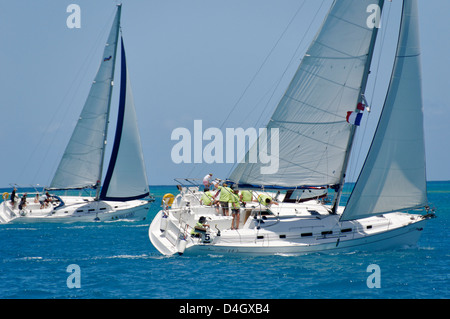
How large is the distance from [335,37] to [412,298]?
10.1 metres

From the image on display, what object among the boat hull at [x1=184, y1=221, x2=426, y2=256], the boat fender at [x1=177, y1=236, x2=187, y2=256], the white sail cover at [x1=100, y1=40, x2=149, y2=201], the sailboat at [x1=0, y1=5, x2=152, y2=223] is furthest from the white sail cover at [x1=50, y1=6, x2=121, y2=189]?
the boat hull at [x1=184, y1=221, x2=426, y2=256]

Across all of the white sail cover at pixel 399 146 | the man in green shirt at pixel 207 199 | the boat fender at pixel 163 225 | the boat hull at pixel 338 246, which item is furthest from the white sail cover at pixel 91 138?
the white sail cover at pixel 399 146

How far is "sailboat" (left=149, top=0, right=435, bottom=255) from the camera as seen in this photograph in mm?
18766

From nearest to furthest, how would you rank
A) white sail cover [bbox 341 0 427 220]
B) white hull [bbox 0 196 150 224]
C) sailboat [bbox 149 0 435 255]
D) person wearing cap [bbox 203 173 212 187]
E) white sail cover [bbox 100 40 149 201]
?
sailboat [bbox 149 0 435 255]
white sail cover [bbox 341 0 427 220]
person wearing cap [bbox 203 173 212 187]
white hull [bbox 0 196 150 224]
white sail cover [bbox 100 40 149 201]

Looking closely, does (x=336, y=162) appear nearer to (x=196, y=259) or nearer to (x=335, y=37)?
(x=335, y=37)

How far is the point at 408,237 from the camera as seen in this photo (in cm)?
2025

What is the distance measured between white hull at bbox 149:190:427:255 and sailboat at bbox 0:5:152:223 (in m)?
14.6

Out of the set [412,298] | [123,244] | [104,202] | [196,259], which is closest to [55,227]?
[104,202]

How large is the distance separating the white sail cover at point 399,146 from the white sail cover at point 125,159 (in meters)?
19.7

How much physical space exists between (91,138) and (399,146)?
23450mm

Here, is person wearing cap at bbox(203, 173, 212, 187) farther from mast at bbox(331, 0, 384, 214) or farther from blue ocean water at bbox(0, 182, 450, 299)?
mast at bbox(331, 0, 384, 214)

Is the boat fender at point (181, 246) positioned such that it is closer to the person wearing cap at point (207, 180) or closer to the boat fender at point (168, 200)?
the boat fender at point (168, 200)

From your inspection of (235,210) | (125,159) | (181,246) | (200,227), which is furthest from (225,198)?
(125,159)

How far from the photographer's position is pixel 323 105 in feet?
65.4
